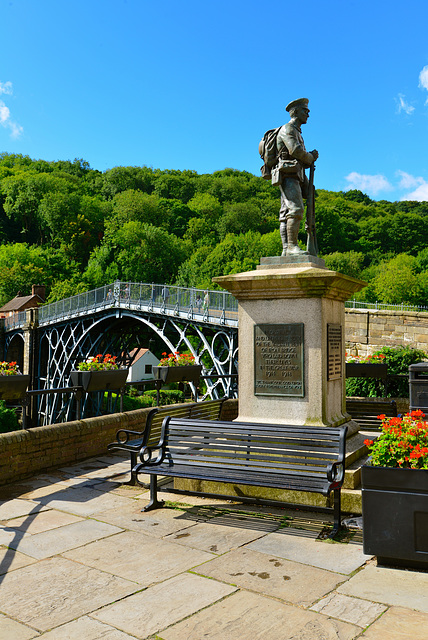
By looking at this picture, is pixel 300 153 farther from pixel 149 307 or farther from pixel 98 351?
pixel 98 351

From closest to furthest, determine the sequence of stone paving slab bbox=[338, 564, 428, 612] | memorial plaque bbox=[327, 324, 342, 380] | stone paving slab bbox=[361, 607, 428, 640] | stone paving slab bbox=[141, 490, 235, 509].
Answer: stone paving slab bbox=[361, 607, 428, 640]
stone paving slab bbox=[338, 564, 428, 612]
stone paving slab bbox=[141, 490, 235, 509]
memorial plaque bbox=[327, 324, 342, 380]

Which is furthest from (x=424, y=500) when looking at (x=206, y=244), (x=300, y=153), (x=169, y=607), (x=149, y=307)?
(x=206, y=244)

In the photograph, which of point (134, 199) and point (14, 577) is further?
point (134, 199)

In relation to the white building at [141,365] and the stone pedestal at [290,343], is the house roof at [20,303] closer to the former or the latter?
the white building at [141,365]

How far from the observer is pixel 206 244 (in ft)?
255

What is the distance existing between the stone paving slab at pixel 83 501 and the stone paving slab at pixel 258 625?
244cm

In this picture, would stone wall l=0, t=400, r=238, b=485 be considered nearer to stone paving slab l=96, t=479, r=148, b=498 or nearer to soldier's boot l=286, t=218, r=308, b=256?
stone paving slab l=96, t=479, r=148, b=498

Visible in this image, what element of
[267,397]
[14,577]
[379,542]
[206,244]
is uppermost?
[206,244]

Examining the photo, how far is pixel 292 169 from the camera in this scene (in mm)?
6727

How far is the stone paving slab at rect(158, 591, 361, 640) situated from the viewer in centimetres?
302

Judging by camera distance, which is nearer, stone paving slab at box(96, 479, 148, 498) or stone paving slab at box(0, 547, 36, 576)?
stone paving slab at box(0, 547, 36, 576)

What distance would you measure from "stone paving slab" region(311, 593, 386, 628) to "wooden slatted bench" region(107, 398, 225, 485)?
110 inches

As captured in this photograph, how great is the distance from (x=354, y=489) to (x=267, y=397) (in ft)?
4.61

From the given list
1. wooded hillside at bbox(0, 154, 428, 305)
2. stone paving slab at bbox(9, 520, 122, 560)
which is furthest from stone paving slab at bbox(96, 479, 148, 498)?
wooded hillside at bbox(0, 154, 428, 305)
